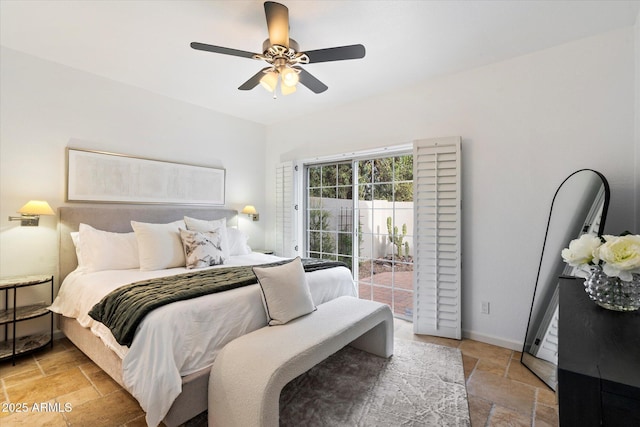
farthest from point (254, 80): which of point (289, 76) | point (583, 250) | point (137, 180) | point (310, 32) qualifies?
point (583, 250)

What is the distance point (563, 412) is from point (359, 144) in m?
3.32

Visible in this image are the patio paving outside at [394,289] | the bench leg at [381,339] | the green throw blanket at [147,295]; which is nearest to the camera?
the green throw blanket at [147,295]

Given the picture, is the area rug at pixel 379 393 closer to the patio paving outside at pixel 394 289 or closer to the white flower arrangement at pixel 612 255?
the patio paving outside at pixel 394 289

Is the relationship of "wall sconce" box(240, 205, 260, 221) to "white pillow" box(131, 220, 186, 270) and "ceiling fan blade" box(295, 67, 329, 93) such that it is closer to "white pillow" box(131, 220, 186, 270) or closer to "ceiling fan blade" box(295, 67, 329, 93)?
"white pillow" box(131, 220, 186, 270)

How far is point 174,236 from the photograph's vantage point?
116 inches

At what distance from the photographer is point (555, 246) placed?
246cm

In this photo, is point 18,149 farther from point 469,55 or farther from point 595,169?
point 595,169

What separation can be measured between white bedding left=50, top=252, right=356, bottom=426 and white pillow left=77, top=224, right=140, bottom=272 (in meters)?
0.34

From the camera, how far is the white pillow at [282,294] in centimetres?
201

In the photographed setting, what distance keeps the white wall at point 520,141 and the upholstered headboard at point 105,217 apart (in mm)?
2905

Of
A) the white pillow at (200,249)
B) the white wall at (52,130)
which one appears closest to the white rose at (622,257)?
the white pillow at (200,249)

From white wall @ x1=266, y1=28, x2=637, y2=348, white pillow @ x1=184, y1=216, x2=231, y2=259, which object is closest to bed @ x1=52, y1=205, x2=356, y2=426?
white pillow @ x1=184, y1=216, x2=231, y2=259

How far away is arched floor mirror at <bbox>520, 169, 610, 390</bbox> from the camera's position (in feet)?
7.20

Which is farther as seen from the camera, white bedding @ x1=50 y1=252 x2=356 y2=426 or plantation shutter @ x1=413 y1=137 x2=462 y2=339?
plantation shutter @ x1=413 y1=137 x2=462 y2=339
